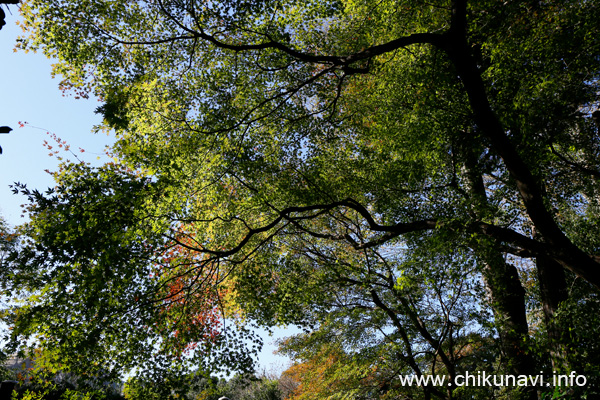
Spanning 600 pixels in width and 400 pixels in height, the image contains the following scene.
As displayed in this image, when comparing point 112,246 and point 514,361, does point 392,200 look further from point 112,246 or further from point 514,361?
point 112,246

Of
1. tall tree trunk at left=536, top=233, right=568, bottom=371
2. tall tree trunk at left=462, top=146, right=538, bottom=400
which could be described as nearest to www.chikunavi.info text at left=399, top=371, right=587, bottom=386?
tall tree trunk at left=462, top=146, right=538, bottom=400

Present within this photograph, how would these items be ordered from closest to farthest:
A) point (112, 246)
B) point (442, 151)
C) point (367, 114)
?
point (112, 246)
point (442, 151)
point (367, 114)

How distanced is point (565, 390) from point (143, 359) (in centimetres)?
728

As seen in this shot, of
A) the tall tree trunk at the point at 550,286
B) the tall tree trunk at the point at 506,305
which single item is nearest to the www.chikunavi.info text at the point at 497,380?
the tall tree trunk at the point at 506,305

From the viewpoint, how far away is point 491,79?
28.2 ft

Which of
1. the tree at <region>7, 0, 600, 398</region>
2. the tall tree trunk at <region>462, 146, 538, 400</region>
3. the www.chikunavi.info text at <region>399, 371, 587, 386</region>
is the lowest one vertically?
the www.chikunavi.info text at <region>399, 371, 587, 386</region>

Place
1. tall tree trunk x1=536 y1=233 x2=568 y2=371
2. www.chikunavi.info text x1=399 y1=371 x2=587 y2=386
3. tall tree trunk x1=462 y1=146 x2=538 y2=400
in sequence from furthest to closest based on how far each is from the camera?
1. tall tree trunk x1=536 y1=233 x2=568 y2=371
2. tall tree trunk x1=462 y1=146 x2=538 y2=400
3. www.chikunavi.info text x1=399 y1=371 x2=587 y2=386

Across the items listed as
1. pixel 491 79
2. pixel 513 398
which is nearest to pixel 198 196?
pixel 491 79

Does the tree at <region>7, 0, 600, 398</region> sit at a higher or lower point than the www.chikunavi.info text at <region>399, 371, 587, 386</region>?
higher

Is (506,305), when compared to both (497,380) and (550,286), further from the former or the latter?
(497,380)

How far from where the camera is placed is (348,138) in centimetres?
961

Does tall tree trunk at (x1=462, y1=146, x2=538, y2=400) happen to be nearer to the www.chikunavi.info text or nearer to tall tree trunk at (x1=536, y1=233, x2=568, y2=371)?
the www.chikunavi.info text

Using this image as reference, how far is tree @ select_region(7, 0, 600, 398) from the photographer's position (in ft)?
21.2

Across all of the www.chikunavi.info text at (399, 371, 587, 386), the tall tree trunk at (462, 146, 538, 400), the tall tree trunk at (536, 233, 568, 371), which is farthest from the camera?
the tall tree trunk at (536, 233, 568, 371)
